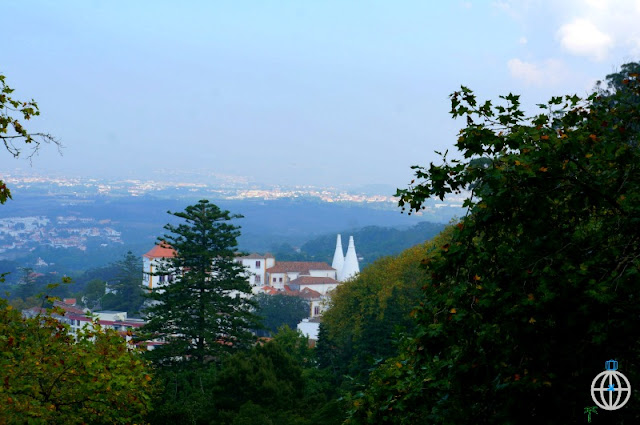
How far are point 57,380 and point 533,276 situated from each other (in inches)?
220

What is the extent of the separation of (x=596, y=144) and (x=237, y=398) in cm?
1546

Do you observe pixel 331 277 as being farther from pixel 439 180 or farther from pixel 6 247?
pixel 6 247

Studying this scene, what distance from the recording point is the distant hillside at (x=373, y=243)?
140625 millimetres

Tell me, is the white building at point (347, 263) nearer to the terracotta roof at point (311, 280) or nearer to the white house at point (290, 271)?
the terracotta roof at point (311, 280)

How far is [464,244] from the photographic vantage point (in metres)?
5.71

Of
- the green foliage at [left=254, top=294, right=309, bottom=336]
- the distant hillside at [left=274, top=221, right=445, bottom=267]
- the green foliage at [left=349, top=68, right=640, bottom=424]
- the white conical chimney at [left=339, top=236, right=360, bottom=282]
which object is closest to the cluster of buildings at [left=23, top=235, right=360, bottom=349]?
the white conical chimney at [left=339, top=236, right=360, bottom=282]

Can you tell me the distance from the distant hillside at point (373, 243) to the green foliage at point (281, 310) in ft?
153

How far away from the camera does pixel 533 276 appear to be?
522 centimetres

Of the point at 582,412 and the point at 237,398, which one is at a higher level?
the point at 582,412

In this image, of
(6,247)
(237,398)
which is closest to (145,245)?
(6,247)

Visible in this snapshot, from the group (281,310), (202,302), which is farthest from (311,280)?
(202,302)

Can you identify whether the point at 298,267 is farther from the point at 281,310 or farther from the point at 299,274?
the point at 281,310

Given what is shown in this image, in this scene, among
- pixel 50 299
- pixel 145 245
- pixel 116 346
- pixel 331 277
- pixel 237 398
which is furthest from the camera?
pixel 145 245

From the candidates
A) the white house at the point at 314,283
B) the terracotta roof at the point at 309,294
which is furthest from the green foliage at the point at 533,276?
the white house at the point at 314,283
